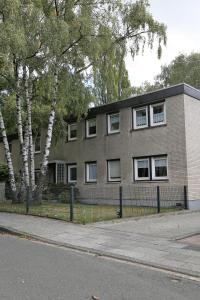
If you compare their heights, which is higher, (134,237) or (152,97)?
(152,97)

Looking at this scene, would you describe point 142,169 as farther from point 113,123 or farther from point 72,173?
point 72,173

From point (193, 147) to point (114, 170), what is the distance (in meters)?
5.24

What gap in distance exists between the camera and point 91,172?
26.3 meters

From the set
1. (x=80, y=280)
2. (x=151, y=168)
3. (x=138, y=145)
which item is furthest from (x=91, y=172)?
(x=80, y=280)

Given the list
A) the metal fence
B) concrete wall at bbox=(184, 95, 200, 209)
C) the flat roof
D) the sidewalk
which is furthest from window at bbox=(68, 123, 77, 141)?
the sidewalk

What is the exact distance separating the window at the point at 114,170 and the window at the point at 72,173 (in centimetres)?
310

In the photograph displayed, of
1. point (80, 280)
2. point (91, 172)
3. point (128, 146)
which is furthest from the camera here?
point (91, 172)

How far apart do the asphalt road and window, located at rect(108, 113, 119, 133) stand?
1572cm

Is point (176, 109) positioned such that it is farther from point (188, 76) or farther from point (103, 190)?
point (188, 76)

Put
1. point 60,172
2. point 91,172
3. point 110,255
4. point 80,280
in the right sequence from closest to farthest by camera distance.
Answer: point 80,280 < point 110,255 < point 91,172 < point 60,172

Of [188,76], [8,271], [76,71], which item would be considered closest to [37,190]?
[76,71]

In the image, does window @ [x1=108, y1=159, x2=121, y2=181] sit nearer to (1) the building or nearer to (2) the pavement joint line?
(1) the building

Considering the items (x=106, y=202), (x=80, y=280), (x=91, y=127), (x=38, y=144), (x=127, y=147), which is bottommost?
(x=80, y=280)

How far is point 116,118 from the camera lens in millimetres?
24875
